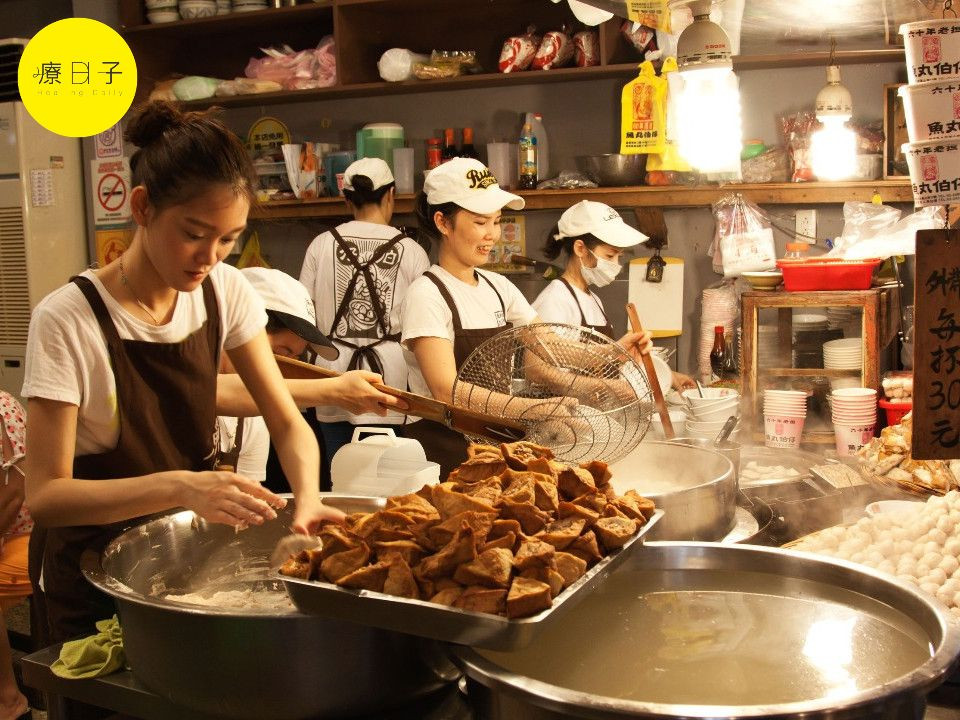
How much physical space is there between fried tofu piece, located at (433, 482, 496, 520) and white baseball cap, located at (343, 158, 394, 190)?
3519 mm

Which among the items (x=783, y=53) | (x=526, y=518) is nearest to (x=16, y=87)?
(x=783, y=53)

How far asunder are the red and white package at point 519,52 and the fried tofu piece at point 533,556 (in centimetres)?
403

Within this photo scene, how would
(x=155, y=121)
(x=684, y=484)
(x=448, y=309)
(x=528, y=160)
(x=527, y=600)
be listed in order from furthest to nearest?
(x=528, y=160) < (x=448, y=309) < (x=684, y=484) < (x=155, y=121) < (x=527, y=600)

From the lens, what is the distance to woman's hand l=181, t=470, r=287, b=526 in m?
1.46

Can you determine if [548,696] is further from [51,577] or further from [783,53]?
[783,53]

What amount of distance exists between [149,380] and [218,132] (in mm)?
487

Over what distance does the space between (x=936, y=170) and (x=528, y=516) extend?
1.12 m

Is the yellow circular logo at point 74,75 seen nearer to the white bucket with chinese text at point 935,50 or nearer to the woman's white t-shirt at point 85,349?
the woman's white t-shirt at point 85,349

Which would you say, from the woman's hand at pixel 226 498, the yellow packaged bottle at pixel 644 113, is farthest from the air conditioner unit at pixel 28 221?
the woman's hand at pixel 226 498

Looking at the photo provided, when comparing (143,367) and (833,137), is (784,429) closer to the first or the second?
(833,137)

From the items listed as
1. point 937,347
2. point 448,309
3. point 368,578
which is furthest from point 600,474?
point 448,309

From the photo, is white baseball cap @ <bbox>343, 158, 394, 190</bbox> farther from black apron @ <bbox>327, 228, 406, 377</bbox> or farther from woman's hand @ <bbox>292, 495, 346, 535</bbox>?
woman's hand @ <bbox>292, 495, 346, 535</bbox>

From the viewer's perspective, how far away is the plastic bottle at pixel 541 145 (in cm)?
507

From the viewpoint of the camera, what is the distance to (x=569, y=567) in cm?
120
